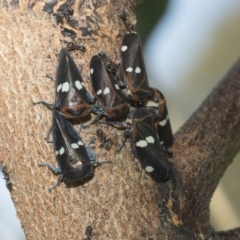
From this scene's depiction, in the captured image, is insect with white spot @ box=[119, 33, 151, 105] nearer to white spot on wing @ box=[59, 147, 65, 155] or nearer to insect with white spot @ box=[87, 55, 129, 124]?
insect with white spot @ box=[87, 55, 129, 124]

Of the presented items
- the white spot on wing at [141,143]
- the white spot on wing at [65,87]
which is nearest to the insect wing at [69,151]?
the white spot on wing at [65,87]

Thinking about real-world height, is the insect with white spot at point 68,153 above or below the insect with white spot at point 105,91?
below

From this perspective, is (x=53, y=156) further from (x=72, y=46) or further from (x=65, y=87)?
(x=72, y=46)

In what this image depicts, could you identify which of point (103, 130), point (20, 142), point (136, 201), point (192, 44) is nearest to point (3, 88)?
point (20, 142)

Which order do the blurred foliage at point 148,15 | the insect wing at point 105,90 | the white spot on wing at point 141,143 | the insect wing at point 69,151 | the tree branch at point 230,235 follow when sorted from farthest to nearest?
1. the blurred foliage at point 148,15
2. the tree branch at point 230,235
3. the white spot on wing at point 141,143
4. the insect wing at point 105,90
5. the insect wing at point 69,151

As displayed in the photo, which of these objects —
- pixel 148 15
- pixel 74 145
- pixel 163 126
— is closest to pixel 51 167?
pixel 74 145

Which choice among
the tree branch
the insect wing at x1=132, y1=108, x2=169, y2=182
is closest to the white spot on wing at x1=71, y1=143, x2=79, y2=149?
the insect wing at x1=132, y1=108, x2=169, y2=182

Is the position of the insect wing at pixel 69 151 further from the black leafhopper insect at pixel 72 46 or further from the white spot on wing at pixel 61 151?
the black leafhopper insect at pixel 72 46
